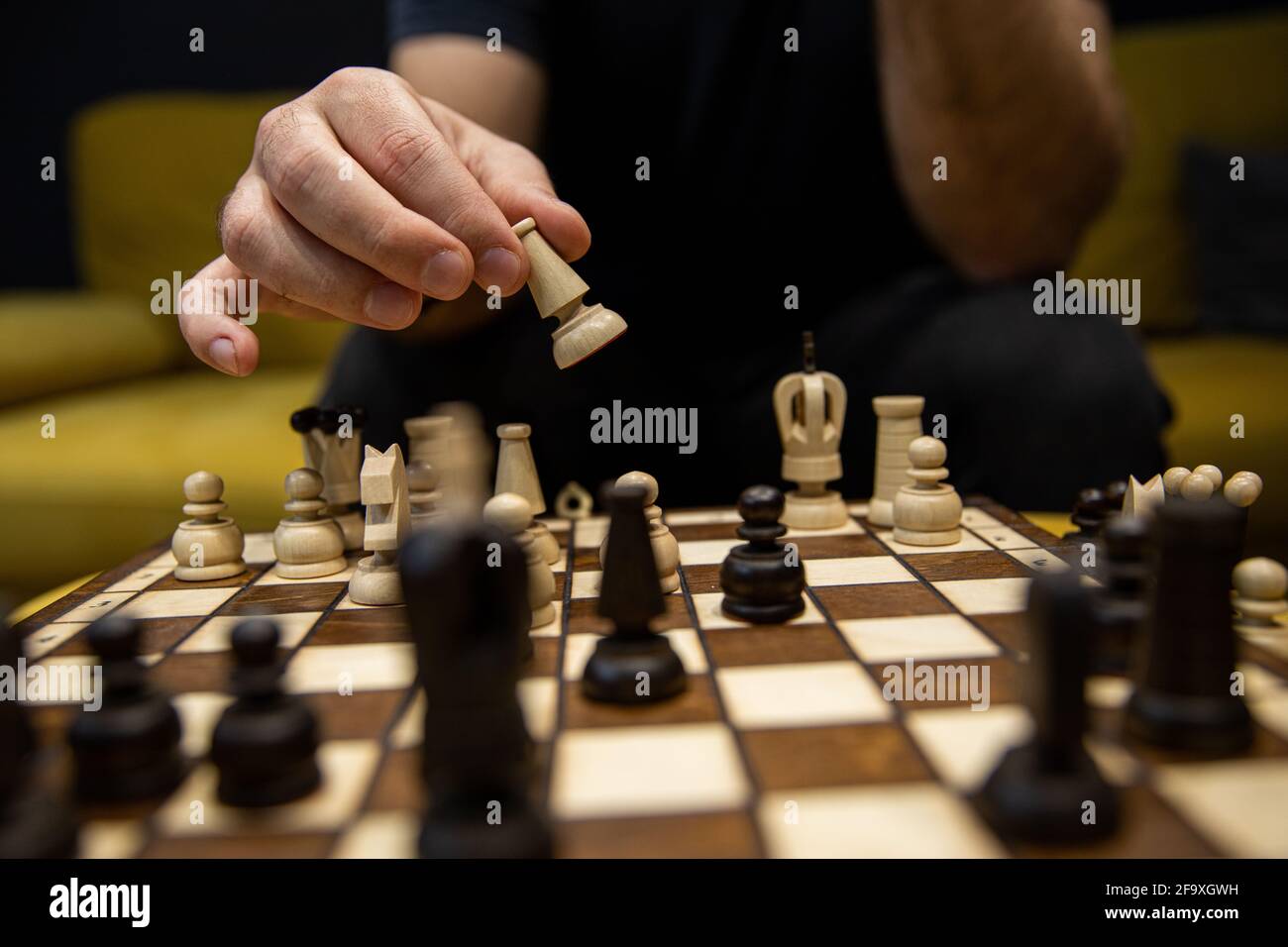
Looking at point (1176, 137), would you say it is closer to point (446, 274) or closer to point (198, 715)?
point (446, 274)

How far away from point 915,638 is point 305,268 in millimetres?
941

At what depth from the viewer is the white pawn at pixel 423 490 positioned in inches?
58.8

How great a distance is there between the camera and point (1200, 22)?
3529 millimetres

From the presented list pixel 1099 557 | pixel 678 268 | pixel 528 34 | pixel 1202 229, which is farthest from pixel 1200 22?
pixel 1099 557

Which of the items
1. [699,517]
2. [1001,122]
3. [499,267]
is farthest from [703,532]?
[1001,122]

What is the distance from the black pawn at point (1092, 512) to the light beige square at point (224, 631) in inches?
40.5

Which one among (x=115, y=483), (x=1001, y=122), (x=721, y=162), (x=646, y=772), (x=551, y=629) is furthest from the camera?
(x=115, y=483)

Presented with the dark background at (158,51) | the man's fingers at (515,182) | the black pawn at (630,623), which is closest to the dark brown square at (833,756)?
the black pawn at (630,623)

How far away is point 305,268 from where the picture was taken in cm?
141

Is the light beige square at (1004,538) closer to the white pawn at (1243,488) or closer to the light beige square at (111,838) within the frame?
the white pawn at (1243,488)

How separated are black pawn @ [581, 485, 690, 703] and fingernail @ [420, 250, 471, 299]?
1.38ft

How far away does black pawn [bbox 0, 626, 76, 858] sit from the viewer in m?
0.72

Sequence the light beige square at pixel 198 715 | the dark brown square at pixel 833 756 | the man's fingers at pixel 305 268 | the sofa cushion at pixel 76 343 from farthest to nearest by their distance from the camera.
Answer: the sofa cushion at pixel 76 343 → the man's fingers at pixel 305 268 → the light beige square at pixel 198 715 → the dark brown square at pixel 833 756

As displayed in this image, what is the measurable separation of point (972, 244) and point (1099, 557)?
3.79 feet
